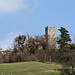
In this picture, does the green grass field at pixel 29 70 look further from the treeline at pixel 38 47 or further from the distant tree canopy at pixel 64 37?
the distant tree canopy at pixel 64 37

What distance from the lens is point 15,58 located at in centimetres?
4959

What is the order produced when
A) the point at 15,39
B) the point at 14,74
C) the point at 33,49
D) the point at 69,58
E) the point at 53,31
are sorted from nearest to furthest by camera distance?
the point at 14,74, the point at 69,58, the point at 33,49, the point at 15,39, the point at 53,31

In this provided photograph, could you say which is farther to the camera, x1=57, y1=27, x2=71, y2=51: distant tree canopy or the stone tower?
the stone tower

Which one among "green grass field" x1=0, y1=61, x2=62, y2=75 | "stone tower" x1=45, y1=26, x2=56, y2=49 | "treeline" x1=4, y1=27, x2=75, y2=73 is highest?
"stone tower" x1=45, y1=26, x2=56, y2=49

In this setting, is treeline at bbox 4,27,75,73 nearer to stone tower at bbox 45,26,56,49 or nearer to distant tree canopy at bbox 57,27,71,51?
distant tree canopy at bbox 57,27,71,51

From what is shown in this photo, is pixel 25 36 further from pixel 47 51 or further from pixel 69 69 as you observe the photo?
pixel 69 69

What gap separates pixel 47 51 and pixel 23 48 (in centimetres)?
916

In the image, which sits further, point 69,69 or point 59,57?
point 59,57

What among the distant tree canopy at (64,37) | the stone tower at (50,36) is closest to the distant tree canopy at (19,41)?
the stone tower at (50,36)

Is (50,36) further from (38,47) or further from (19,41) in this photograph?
(19,41)

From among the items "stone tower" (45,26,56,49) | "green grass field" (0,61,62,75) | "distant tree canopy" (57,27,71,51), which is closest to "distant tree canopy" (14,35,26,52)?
"stone tower" (45,26,56,49)

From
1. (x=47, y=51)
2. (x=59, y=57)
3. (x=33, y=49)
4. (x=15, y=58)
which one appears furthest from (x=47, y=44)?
(x=59, y=57)

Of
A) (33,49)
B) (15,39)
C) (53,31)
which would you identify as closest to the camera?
(33,49)

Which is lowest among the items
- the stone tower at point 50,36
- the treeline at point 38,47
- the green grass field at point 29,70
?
the green grass field at point 29,70
